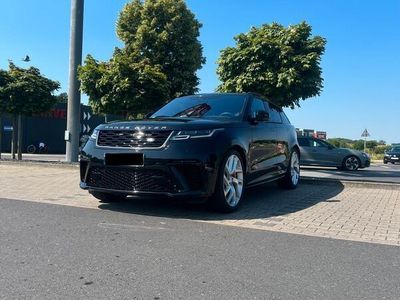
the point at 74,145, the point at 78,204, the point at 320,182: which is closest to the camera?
the point at 78,204

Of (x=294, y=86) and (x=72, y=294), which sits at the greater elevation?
(x=294, y=86)

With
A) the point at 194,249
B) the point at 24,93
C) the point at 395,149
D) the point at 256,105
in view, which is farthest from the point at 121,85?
the point at 395,149

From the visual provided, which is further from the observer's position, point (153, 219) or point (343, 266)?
point (153, 219)

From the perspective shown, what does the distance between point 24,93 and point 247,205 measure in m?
12.8

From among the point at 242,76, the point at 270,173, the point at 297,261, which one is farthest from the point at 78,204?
the point at 242,76

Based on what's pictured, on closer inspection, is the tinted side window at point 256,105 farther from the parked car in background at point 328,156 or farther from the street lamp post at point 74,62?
the parked car in background at point 328,156

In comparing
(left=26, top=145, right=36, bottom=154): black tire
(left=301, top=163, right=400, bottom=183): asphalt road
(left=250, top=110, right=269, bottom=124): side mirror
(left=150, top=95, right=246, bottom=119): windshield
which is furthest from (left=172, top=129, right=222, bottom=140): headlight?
(left=26, top=145, right=36, bottom=154): black tire

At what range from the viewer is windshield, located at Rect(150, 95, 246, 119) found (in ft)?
22.8

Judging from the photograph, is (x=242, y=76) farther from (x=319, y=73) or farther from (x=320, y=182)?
(x=320, y=182)

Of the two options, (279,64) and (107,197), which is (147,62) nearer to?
(279,64)

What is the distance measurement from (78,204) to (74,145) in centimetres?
909

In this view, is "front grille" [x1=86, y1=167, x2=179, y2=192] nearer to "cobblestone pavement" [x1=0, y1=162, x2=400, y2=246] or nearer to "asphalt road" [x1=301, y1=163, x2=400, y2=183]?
"cobblestone pavement" [x1=0, y1=162, x2=400, y2=246]

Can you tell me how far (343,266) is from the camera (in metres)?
4.05

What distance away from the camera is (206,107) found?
720 cm
